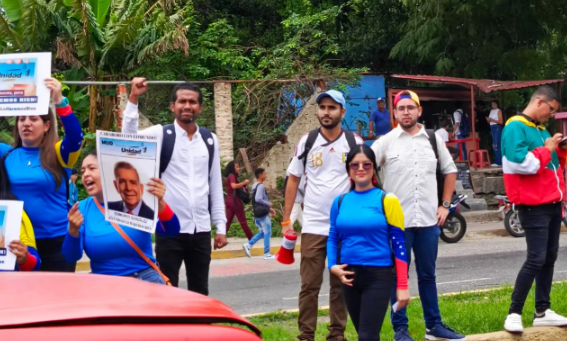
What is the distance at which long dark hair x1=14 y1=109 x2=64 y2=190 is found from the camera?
16.4 ft

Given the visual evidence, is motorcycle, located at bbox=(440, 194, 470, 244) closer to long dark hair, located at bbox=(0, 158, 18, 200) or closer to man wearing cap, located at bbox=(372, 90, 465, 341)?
man wearing cap, located at bbox=(372, 90, 465, 341)

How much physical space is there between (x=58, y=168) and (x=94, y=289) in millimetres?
2601

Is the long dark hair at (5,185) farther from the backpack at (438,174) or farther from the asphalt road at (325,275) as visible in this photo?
the asphalt road at (325,275)

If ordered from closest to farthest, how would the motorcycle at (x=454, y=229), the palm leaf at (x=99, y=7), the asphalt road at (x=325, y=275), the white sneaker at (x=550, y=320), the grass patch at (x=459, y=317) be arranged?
1. the white sneaker at (x=550, y=320)
2. the grass patch at (x=459, y=317)
3. the asphalt road at (x=325, y=275)
4. the motorcycle at (x=454, y=229)
5. the palm leaf at (x=99, y=7)


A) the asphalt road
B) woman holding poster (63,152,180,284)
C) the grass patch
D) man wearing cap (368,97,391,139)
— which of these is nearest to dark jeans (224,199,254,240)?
the asphalt road

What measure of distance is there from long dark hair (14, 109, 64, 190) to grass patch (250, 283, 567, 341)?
7.70ft

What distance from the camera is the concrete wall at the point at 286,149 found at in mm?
18469

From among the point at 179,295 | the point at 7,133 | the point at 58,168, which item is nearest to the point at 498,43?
the point at 7,133

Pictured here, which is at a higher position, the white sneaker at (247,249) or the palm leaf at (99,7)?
the palm leaf at (99,7)

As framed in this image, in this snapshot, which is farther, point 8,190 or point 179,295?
point 8,190

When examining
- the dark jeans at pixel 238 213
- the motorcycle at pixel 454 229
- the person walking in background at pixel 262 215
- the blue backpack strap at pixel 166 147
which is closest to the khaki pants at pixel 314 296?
the blue backpack strap at pixel 166 147

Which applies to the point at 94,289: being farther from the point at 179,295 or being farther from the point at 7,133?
the point at 7,133

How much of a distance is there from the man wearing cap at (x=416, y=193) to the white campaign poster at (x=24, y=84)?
247 centimetres

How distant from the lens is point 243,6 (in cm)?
2619
